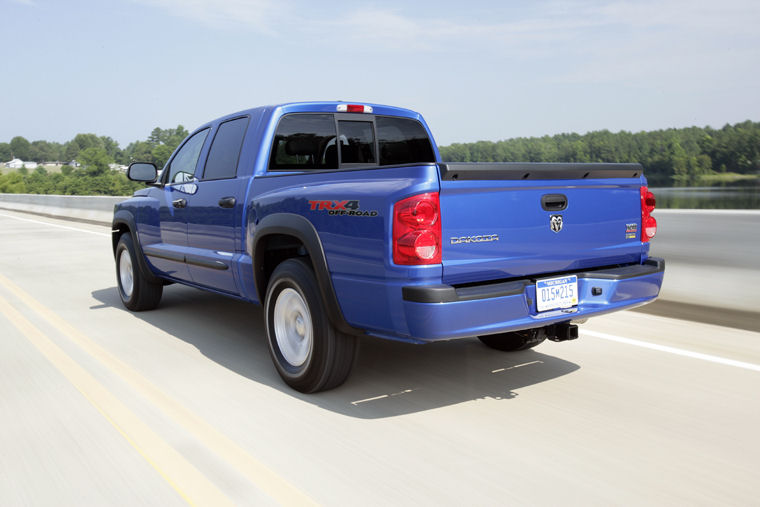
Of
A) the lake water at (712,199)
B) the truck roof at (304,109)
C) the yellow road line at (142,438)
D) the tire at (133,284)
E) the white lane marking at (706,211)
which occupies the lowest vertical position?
the yellow road line at (142,438)

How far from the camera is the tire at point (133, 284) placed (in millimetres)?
7375

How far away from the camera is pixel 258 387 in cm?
473

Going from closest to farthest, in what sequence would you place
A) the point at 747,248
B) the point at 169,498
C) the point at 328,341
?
the point at 169,498 < the point at 328,341 < the point at 747,248

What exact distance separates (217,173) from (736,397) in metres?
4.14

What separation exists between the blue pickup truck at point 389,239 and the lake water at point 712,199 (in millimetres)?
2993

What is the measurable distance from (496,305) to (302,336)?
1.47 metres

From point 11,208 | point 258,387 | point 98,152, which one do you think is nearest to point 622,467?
point 258,387

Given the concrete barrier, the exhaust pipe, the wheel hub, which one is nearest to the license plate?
the exhaust pipe

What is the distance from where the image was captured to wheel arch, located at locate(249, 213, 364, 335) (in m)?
4.24

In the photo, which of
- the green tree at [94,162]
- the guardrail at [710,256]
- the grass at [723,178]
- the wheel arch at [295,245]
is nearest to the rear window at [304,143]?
the wheel arch at [295,245]

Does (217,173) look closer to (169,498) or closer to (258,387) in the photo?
(258,387)

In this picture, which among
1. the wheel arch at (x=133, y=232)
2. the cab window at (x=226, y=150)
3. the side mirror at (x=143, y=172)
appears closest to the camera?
the cab window at (x=226, y=150)

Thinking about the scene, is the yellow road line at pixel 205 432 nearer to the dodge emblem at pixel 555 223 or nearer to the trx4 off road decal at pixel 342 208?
the trx4 off road decal at pixel 342 208

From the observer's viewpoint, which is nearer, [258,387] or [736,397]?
[736,397]
